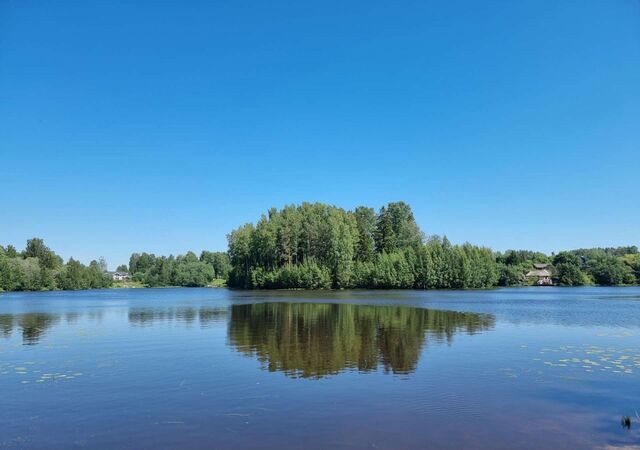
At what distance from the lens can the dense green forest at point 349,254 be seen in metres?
108

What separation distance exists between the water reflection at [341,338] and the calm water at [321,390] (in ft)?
0.50

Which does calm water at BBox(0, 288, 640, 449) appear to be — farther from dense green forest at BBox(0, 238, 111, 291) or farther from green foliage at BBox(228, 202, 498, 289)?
dense green forest at BBox(0, 238, 111, 291)

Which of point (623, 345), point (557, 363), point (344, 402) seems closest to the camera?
point (344, 402)

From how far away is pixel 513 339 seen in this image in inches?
1002

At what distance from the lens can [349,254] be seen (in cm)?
10762

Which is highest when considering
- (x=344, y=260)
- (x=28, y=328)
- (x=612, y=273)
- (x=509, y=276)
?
(x=344, y=260)

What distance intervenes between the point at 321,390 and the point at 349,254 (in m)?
93.7

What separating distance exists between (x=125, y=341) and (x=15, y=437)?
621 inches

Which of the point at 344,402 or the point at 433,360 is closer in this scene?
the point at 344,402

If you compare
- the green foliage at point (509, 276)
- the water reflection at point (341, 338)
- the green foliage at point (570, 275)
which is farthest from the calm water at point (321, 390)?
the green foliage at point (570, 275)

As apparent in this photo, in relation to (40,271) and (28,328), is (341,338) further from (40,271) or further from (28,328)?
(40,271)

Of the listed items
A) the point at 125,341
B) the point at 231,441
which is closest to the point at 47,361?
the point at 125,341

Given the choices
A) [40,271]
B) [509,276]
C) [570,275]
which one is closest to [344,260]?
[509,276]

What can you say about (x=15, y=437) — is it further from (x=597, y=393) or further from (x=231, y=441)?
(x=597, y=393)
